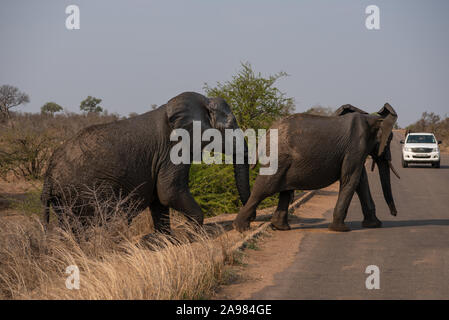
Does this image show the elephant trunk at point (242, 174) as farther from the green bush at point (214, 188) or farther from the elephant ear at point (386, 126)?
the green bush at point (214, 188)

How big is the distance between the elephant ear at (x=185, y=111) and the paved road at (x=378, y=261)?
2.78 m

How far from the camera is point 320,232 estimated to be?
35.3ft

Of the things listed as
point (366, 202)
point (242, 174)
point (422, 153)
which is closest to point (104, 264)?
point (242, 174)

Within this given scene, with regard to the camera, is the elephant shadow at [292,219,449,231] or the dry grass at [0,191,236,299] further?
the elephant shadow at [292,219,449,231]

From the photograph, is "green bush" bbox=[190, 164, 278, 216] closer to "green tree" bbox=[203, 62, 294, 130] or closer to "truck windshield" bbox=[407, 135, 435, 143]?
"green tree" bbox=[203, 62, 294, 130]

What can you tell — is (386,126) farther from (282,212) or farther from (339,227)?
(282,212)

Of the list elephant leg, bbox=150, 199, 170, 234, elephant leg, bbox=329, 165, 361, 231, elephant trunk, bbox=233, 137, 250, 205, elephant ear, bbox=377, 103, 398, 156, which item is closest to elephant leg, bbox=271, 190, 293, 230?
elephant trunk, bbox=233, 137, 250, 205

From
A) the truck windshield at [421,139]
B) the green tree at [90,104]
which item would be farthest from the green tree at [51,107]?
the truck windshield at [421,139]

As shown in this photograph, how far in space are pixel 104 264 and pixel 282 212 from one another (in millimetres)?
5227

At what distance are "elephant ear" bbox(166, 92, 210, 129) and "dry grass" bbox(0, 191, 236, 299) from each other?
177 cm

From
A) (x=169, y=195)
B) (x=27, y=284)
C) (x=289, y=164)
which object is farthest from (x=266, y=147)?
(x=27, y=284)

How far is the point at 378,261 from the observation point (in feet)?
27.3

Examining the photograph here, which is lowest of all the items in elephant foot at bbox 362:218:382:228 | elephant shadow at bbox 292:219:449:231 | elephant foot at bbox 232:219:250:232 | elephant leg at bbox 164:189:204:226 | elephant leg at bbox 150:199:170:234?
elephant shadow at bbox 292:219:449:231

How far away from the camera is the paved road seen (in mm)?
Result: 6633
